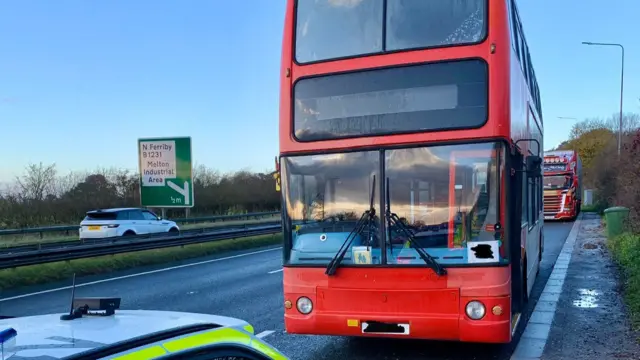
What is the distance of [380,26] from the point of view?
6.23m

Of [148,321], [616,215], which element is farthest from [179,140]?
[148,321]

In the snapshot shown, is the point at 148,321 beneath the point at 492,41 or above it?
beneath

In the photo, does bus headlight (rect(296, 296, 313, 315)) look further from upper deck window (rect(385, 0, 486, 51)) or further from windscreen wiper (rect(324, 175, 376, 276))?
upper deck window (rect(385, 0, 486, 51))

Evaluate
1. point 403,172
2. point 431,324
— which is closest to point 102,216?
point 403,172

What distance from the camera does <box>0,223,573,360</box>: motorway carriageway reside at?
6.91m

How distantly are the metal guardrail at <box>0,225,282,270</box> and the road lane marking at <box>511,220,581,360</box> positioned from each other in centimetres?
1147

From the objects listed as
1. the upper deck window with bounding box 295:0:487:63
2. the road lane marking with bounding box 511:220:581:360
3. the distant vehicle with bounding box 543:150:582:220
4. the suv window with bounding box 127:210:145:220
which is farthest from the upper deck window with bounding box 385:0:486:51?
the distant vehicle with bounding box 543:150:582:220

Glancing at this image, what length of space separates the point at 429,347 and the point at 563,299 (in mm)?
3806

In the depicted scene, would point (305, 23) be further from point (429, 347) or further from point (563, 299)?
point (563, 299)

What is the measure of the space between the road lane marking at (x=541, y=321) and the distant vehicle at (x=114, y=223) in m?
14.4

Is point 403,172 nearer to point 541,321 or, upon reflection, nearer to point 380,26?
point 380,26

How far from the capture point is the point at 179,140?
1828 centimetres

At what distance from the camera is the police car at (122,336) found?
1.80 metres

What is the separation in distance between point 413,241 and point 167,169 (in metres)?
14.1
